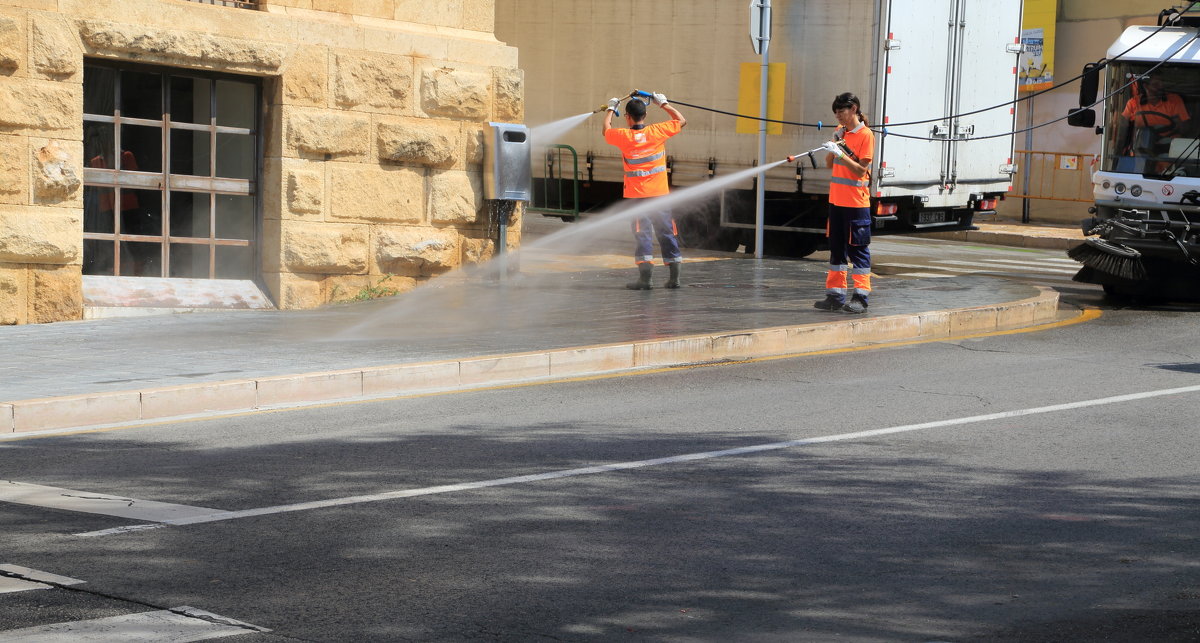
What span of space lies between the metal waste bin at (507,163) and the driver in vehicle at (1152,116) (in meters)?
6.28

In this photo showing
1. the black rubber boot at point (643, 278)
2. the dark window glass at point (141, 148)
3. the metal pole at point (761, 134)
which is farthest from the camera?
the metal pole at point (761, 134)

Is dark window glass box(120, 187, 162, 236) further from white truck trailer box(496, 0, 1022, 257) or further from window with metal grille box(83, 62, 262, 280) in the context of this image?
white truck trailer box(496, 0, 1022, 257)

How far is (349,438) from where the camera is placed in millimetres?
8336

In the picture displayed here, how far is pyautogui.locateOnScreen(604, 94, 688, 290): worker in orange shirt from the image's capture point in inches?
591

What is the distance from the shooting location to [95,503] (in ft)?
22.0

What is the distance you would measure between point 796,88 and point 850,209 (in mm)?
5185

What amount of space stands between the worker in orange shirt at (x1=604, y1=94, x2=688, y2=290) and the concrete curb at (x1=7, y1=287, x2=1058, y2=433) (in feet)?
9.06

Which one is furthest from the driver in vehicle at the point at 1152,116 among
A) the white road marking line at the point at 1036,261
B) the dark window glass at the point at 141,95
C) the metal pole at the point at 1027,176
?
the metal pole at the point at 1027,176

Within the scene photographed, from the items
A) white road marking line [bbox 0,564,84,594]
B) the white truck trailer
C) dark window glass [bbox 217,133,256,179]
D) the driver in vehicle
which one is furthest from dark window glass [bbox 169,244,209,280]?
the driver in vehicle

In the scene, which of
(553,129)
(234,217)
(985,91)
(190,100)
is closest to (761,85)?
(985,91)

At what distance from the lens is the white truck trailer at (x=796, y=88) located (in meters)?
18.0

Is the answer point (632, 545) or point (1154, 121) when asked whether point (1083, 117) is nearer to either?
point (1154, 121)

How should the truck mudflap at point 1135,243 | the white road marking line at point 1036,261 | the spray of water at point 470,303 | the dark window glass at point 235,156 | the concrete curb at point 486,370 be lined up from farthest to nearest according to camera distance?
the white road marking line at point 1036,261, the truck mudflap at point 1135,243, the dark window glass at point 235,156, the spray of water at point 470,303, the concrete curb at point 486,370

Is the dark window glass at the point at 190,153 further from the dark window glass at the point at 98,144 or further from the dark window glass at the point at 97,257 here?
the dark window glass at the point at 97,257
